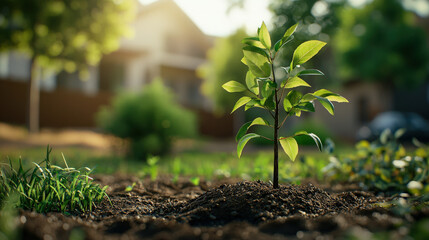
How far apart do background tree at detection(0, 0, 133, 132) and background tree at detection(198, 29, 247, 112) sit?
3560 mm

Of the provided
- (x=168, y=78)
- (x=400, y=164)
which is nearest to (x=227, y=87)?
(x=400, y=164)

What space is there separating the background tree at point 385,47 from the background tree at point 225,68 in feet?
15.4

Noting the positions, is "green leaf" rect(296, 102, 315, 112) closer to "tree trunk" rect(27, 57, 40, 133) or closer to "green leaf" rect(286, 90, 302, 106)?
"green leaf" rect(286, 90, 302, 106)

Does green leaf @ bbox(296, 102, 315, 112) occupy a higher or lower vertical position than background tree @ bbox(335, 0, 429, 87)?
lower

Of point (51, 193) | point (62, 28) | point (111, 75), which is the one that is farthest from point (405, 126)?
point (111, 75)

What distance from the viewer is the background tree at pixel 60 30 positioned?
9555 millimetres

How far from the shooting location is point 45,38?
Answer: 9945 mm

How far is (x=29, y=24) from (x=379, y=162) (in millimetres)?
9327

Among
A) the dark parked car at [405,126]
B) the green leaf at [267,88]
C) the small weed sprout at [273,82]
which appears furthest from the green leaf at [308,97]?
the dark parked car at [405,126]

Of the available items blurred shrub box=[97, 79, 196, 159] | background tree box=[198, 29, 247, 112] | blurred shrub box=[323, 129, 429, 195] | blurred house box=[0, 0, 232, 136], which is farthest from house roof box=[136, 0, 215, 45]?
blurred shrub box=[323, 129, 429, 195]

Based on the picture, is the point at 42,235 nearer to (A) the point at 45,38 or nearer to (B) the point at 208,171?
(B) the point at 208,171

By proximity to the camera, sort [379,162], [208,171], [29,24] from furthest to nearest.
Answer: [29,24] < [208,171] < [379,162]

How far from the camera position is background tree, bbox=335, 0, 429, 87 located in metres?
15.1

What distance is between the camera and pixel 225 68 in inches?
499
